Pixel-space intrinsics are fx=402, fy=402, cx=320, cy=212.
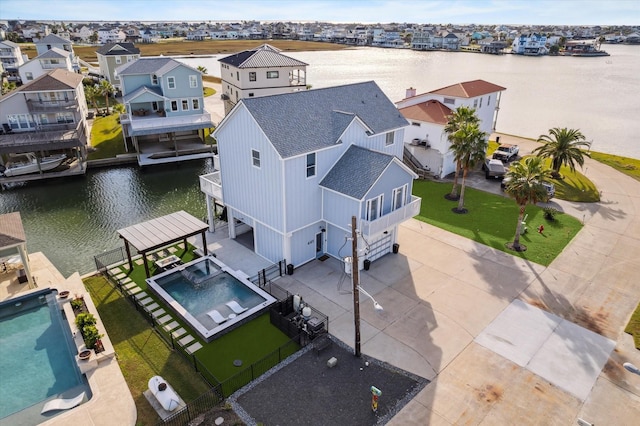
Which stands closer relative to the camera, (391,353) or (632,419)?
(632,419)

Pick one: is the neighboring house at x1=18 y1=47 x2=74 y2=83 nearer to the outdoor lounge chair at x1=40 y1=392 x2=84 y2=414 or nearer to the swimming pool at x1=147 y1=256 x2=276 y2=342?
the swimming pool at x1=147 y1=256 x2=276 y2=342

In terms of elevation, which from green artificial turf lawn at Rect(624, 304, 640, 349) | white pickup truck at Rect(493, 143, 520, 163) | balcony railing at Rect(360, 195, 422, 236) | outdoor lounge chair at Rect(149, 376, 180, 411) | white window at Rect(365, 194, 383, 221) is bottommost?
green artificial turf lawn at Rect(624, 304, 640, 349)

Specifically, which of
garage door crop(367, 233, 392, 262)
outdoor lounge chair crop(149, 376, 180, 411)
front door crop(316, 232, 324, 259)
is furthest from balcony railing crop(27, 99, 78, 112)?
outdoor lounge chair crop(149, 376, 180, 411)

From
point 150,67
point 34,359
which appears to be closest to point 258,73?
point 150,67

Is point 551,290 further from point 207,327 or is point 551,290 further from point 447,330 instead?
point 207,327

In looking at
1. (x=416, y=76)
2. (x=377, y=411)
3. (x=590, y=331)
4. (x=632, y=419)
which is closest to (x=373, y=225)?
(x=377, y=411)
